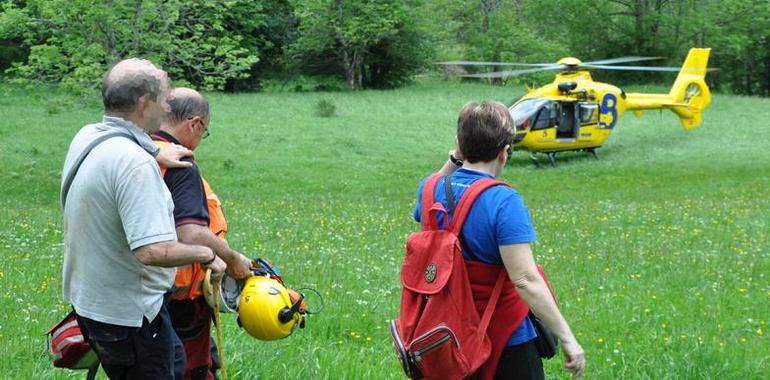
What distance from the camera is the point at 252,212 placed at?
15.2m

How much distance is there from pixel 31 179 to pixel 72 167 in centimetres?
1904

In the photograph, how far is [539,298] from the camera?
12.2ft

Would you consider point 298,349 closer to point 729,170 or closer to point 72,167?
point 72,167

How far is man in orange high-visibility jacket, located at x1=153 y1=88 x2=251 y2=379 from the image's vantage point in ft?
13.4

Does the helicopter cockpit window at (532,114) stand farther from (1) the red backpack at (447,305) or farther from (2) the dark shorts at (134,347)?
(2) the dark shorts at (134,347)

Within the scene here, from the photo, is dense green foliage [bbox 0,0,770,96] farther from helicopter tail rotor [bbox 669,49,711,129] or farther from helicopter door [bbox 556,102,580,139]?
helicopter door [bbox 556,102,580,139]

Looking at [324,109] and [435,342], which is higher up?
[435,342]

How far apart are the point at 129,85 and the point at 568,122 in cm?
2452

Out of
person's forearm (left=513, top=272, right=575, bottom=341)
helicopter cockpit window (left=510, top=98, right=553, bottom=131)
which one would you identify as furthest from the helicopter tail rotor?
person's forearm (left=513, top=272, right=575, bottom=341)

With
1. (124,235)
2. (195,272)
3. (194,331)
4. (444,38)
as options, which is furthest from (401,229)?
(444,38)

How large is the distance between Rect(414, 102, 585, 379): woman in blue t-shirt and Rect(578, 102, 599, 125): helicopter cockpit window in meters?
24.0

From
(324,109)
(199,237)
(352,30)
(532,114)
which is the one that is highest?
(199,237)

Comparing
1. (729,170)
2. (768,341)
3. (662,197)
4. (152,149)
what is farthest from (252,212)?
(729,170)

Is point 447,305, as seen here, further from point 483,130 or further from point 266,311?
point 266,311
